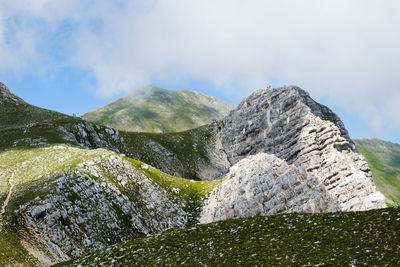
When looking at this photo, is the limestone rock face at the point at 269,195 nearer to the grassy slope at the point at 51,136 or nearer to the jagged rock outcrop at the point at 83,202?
the jagged rock outcrop at the point at 83,202

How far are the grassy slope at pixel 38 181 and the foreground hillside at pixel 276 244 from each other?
98.5ft

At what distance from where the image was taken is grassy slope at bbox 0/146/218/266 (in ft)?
160

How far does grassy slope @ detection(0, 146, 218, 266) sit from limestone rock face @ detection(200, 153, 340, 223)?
6457 millimetres

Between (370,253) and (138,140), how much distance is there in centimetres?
16330

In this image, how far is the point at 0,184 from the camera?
208 feet

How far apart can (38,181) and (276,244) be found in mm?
60163

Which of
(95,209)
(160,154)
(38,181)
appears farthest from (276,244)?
(160,154)

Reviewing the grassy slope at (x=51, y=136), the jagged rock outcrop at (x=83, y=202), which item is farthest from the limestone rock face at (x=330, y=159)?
the grassy slope at (x=51, y=136)

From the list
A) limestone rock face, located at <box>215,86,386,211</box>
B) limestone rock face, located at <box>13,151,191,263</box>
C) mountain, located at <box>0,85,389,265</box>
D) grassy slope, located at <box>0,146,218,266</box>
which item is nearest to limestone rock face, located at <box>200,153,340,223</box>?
mountain, located at <box>0,85,389,265</box>

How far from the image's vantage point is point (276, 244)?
890 inches

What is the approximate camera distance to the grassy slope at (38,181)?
160 ft

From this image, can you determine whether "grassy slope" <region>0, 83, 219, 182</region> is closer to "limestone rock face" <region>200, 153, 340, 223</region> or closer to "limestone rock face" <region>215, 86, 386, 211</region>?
"limestone rock face" <region>200, 153, 340, 223</region>

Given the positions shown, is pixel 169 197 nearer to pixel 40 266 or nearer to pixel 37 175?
pixel 37 175

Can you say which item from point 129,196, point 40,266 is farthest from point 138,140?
point 40,266
